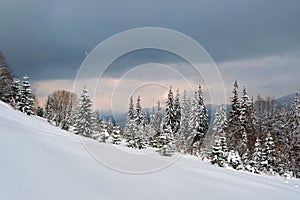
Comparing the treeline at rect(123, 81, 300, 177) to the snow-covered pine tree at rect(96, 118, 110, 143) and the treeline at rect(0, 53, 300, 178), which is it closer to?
the treeline at rect(0, 53, 300, 178)

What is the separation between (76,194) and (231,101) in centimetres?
4201

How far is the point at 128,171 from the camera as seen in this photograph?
30.2 feet

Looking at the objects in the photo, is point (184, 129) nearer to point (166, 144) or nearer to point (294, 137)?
point (166, 144)

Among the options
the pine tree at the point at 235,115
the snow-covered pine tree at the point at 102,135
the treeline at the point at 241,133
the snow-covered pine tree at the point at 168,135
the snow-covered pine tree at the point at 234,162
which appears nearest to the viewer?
the snow-covered pine tree at the point at 168,135

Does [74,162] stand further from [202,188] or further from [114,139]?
[114,139]

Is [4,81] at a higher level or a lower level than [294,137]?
higher

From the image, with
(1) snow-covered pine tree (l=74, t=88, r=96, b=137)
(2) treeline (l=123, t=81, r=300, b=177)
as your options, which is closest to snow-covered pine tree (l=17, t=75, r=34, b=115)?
(1) snow-covered pine tree (l=74, t=88, r=96, b=137)

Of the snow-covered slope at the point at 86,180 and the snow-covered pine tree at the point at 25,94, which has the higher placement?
the snow-covered pine tree at the point at 25,94

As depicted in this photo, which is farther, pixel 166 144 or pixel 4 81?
pixel 4 81

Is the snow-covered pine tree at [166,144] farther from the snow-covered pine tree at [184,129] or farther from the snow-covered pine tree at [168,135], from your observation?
the snow-covered pine tree at [184,129]

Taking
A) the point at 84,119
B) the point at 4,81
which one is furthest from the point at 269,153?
the point at 4,81

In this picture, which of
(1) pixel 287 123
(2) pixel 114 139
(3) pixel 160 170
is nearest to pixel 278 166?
(1) pixel 287 123

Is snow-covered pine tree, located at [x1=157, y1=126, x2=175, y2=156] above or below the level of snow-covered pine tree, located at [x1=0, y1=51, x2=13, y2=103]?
below

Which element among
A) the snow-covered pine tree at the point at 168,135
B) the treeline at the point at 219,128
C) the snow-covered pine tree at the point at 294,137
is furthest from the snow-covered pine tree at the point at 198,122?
the snow-covered pine tree at the point at 294,137
